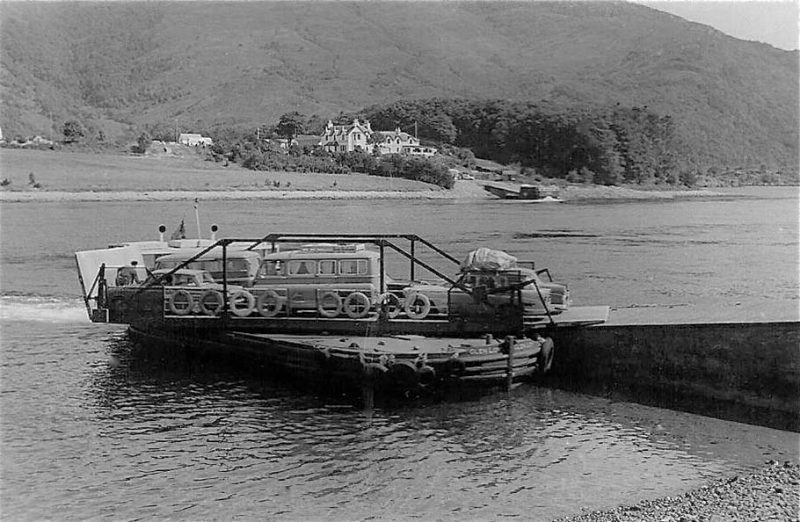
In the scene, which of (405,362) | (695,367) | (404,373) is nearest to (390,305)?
(405,362)

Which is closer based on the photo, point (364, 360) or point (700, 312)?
point (364, 360)

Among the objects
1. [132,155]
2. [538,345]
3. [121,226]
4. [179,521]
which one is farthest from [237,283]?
[132,155]

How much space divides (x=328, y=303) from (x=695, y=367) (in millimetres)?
8483

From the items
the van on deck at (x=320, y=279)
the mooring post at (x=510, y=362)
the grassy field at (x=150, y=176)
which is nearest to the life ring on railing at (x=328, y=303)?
the van on deck at (x=320, y=279)

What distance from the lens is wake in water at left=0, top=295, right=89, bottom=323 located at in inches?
1234

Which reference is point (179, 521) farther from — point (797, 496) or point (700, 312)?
point (700, 312)

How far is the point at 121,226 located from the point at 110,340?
50133 mm

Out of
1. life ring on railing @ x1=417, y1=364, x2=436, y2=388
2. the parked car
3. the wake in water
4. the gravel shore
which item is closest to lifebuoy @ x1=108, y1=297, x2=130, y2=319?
the parked car

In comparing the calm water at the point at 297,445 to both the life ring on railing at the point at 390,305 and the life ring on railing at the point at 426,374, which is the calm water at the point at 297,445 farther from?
A: the life ring on railing at the point at 390,305

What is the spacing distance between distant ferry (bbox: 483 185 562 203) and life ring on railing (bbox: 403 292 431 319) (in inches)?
5015

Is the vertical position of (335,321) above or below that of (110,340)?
above

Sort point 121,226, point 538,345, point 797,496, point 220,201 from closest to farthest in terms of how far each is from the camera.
Answer: point 797,496 < point 538,345 < point 121,226 < point 220,201

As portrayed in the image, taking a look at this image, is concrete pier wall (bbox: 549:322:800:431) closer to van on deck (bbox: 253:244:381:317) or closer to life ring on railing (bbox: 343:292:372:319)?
life ring on railing (bbox: 343:292:372:319)

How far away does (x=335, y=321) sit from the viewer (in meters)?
20.9
